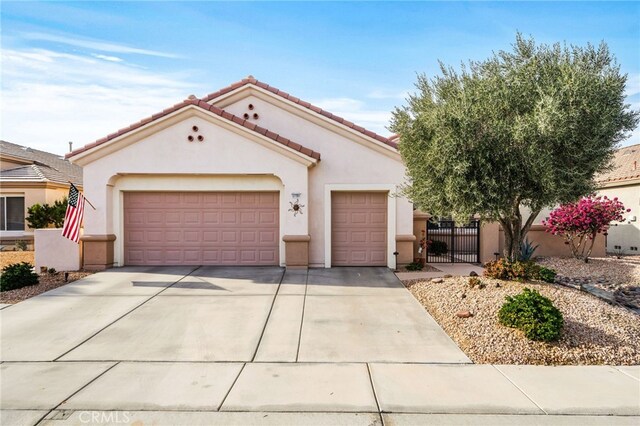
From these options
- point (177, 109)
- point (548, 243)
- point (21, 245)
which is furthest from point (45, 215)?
point (548, 243)

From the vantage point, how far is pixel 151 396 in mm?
4672

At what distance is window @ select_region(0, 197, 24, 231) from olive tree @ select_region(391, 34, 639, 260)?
18.6 meters

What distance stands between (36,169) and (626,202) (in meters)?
27.9

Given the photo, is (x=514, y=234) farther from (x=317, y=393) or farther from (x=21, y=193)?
(x=21, y=193)

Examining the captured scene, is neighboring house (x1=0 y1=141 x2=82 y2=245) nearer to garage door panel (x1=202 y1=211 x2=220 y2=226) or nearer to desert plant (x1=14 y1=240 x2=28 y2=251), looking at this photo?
desert plant (x1=14 y1=240 x2=28 y2=251)

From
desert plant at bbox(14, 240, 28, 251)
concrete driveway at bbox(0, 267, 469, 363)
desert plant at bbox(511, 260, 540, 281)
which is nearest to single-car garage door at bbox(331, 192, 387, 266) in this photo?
concrete driveway at bbox(0, 267, 469, 363)

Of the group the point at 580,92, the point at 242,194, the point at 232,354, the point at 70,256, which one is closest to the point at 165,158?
the point at 242,194

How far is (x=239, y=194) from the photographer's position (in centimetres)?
1234

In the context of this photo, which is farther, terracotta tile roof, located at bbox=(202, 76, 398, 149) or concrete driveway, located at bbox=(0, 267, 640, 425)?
terracotta tile roof, located at bbox=(202, 76, 398, 149)

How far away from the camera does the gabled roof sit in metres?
18.1

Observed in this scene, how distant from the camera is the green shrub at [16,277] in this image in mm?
9541

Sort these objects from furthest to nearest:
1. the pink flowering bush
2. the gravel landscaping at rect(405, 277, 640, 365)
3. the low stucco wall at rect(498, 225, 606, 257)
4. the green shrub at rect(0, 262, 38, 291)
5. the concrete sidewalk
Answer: the low stucco wall at rect(498, 225, 606, 257), the pink flowering bush, the green shrub at rect(0, 262, 38, 291), the gravel landscaping at rect(405, 277, 640, 365), the concrete sidewalk

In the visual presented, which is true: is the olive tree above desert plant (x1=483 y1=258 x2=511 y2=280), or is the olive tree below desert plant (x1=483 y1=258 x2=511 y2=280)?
above

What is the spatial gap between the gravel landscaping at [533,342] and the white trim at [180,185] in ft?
19.7
